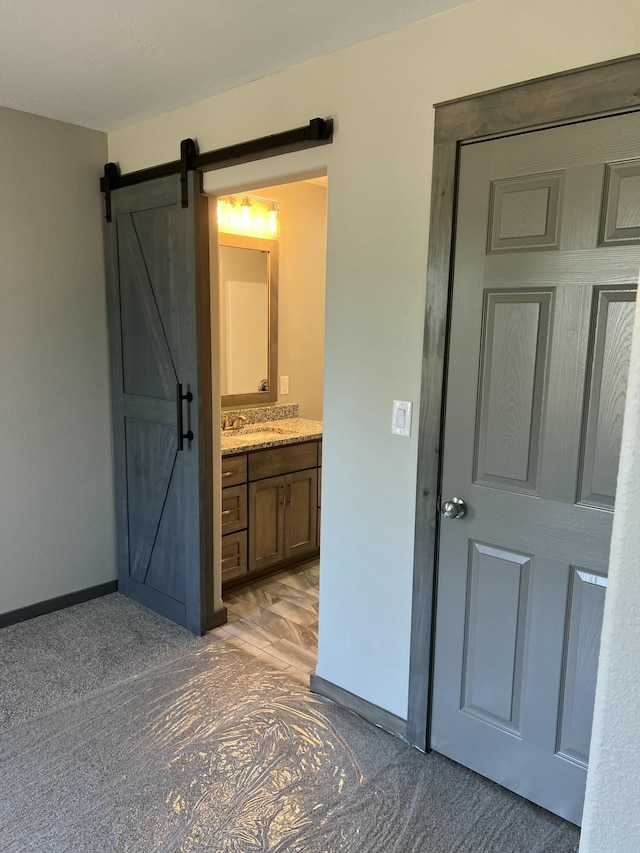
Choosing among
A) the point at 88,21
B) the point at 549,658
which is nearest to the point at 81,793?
the point at 549,658

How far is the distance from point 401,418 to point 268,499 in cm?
161

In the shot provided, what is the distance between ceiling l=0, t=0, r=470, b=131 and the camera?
185cm

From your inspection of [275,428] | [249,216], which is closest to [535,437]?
[275,428]

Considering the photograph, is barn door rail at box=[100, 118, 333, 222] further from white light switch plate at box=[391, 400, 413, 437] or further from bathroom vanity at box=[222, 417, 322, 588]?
bathroom vanity at box=[222, 417, 322, 588]

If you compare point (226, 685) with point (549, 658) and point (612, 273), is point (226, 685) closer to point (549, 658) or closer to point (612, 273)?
point (549, 658)

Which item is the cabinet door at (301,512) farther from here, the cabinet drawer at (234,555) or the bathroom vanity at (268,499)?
the cabinet drawer at (234,555)

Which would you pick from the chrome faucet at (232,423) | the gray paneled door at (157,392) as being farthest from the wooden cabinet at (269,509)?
the chrome faucet at (232,423)

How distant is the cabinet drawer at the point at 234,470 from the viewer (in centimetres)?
328

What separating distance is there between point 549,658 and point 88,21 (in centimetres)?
250

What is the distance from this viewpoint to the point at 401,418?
7.03 feet

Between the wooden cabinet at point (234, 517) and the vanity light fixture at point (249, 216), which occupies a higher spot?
the vanity light fixture at point (249, 216)

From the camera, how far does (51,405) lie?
3148 millimetres

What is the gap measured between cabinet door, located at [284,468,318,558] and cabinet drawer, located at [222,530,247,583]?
34cm

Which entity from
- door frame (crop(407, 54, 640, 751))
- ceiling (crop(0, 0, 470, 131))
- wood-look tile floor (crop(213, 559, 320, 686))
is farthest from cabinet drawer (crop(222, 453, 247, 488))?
ceiling (crop(0, 0, 470, 131))
